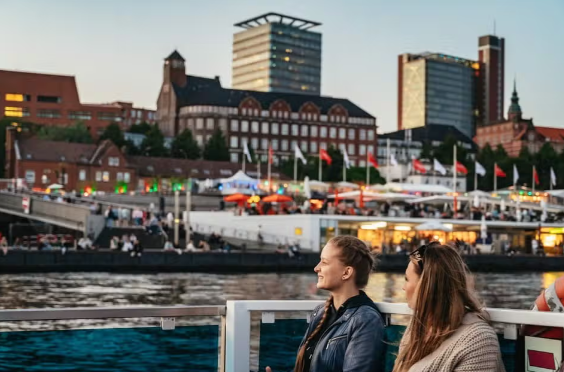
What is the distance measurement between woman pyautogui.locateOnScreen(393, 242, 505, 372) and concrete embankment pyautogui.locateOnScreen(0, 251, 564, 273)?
121 feet

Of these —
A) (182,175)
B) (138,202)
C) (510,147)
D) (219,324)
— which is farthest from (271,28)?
(219,324)

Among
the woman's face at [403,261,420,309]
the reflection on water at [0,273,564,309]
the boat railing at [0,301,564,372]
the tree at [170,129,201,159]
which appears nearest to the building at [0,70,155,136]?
the tree at [170,129,201,159]

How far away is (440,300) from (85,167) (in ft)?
336

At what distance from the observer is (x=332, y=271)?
4836 millimetres

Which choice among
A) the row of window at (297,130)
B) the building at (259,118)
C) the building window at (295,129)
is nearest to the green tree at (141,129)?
the building at (259,118)

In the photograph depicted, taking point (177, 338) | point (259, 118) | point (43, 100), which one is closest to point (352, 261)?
point (177, 338)

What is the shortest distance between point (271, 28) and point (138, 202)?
122 metres

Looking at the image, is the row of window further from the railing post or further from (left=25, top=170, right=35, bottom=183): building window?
the railing post

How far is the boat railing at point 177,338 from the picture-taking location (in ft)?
17.2

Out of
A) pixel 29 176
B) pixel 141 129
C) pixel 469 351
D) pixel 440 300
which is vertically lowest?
pixel 469 351

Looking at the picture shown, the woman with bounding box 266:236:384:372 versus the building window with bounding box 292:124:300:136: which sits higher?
the building window with bounding box 292:124:300:136

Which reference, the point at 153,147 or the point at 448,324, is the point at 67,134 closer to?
the point at 153,147

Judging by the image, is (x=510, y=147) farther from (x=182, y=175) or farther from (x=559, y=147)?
(x=182, y=175)

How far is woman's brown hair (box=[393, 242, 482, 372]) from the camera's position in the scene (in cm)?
389
